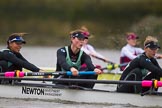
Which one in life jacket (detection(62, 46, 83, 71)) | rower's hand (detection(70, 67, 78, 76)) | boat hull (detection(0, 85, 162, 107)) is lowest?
boat hull (detection(0, 85, 162, 107))

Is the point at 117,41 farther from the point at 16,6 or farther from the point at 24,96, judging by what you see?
the point at 16,6

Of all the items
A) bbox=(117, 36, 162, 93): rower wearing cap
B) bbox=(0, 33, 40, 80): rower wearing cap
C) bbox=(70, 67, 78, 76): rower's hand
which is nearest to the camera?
bbox=(117, 36, 162, 93): rower wearing cap

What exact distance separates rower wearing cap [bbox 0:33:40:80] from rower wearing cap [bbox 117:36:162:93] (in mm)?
1709

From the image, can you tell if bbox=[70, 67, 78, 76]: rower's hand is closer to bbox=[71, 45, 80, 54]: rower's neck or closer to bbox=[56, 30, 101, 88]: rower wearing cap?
bbox=[56, 30, 101, 88]: rower wearing cap

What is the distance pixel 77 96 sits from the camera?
27.7 feet

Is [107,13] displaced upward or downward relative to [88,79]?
upward

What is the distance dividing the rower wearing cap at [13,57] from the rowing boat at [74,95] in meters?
0.39

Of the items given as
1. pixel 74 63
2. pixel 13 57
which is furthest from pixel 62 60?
pixel 13 57

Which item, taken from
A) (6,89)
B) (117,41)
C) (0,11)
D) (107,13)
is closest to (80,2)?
(107,13)

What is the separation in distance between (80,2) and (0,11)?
459cm

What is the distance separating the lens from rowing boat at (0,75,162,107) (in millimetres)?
8047

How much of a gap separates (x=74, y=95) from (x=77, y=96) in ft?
0.18

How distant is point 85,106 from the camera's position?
8.03m

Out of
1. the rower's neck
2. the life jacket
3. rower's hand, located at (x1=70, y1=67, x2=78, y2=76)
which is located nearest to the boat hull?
rower's hand, located at (x1=70, y1=67, x2=78, y2=76)
